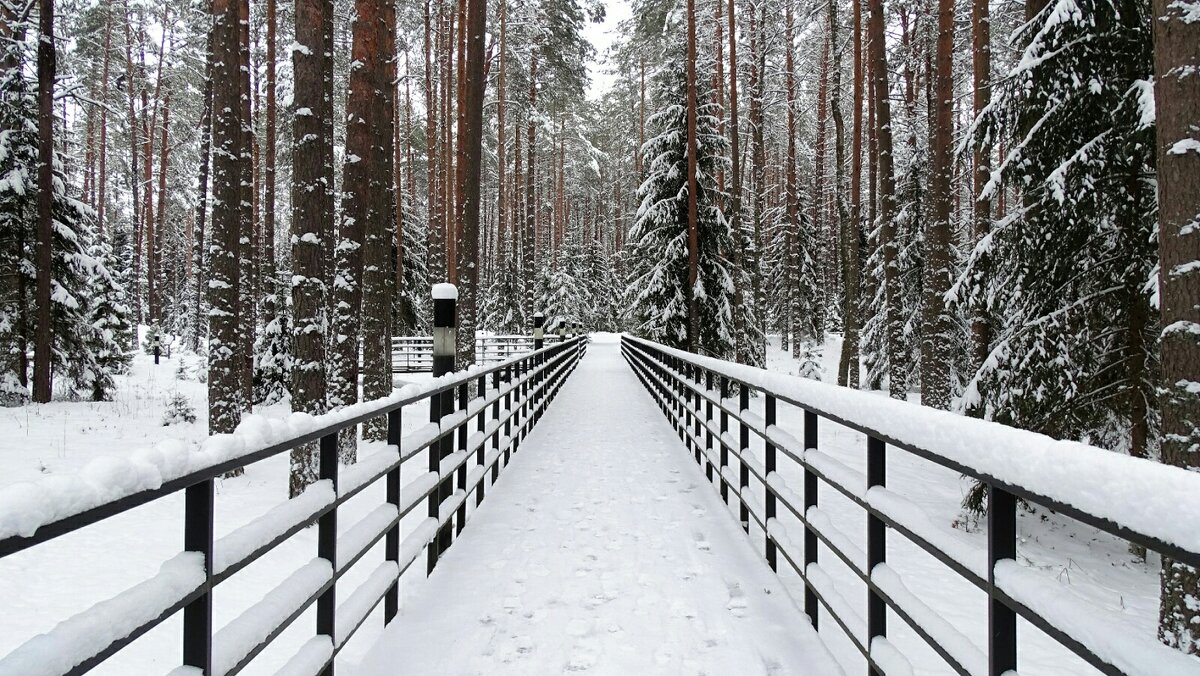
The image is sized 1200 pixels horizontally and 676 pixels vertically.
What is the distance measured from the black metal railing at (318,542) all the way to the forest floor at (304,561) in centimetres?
49

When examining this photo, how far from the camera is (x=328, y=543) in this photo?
2.54m

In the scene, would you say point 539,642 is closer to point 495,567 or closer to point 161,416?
point 495,567

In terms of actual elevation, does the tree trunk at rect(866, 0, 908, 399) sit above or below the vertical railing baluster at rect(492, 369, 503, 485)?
above

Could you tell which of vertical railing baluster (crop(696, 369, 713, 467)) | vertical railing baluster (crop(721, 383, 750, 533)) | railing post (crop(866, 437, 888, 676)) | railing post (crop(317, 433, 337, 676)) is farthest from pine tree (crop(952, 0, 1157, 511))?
railing post (crop(317, 433, 337, 676))

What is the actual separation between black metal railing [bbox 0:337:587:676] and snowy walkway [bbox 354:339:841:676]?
15.1 inches

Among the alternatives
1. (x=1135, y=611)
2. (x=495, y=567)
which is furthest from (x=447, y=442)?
(x=1135, y=611)

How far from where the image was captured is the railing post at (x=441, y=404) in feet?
14.0

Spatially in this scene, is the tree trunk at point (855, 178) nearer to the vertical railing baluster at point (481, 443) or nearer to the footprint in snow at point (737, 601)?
the vertical railing baluster at point (481, 443)

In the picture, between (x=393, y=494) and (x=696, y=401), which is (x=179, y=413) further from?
(x=393, y=494)

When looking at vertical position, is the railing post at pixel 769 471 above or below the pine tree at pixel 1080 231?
below

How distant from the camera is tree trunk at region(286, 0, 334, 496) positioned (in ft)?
22.8

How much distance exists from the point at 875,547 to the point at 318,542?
2279mm

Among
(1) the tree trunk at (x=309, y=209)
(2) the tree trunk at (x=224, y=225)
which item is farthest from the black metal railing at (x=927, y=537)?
(2) the tree trunk at (x=224, y=225)

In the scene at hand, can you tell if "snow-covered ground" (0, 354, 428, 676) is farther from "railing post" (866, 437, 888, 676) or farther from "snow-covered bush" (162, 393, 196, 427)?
"railing post" (866, 437, 888, 676)
